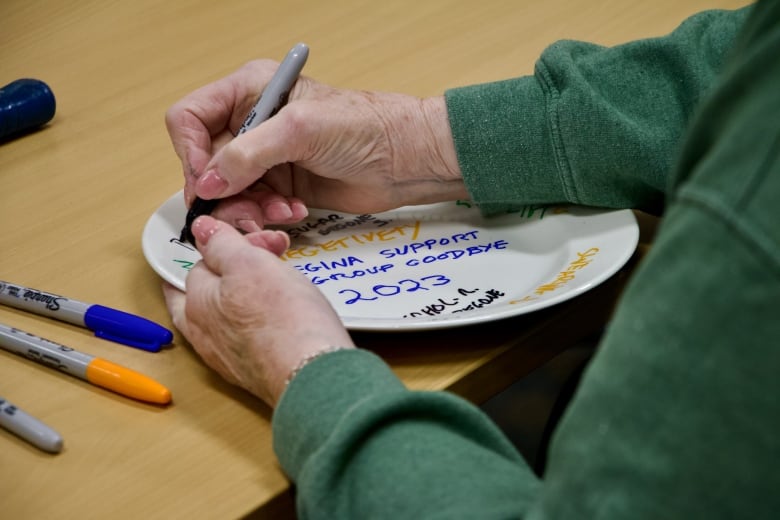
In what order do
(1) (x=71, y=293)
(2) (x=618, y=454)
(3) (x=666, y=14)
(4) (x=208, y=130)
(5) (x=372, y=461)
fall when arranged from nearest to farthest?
1. (2) (x=618, y=454)
2. (5) (x=372, y=461)
3. (1) (x=71, y=293)
4. (4) (x=208, y=130)
5. (3) (x=666, y=14)

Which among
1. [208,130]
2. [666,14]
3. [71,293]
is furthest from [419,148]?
→ [666,14]

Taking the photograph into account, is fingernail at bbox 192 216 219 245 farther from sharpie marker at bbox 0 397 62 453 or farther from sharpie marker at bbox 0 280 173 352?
sharpie marker at bbox 0 397 62 453

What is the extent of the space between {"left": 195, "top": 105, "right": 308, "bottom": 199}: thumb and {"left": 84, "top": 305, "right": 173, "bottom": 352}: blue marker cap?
0.14m

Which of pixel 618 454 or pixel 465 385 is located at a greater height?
pixel 618 454

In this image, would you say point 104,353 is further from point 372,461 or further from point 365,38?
point 365,38

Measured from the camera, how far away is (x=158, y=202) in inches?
34.3

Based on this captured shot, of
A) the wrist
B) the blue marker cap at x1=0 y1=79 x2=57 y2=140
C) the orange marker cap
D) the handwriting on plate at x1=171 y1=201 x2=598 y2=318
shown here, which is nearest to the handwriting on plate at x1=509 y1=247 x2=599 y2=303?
the handwriting on plate at x1=171 y1=201 x2=598 y2=318

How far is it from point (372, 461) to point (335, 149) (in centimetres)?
39

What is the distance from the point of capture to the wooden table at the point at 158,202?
56 centimetres

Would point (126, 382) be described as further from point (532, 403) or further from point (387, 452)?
point (532, 403)

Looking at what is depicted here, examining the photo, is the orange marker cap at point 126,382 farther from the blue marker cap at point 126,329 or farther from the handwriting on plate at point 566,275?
the handwriting on plate at point 566,275

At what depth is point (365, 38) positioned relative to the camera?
1138 mm

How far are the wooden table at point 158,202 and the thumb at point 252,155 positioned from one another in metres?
0.09

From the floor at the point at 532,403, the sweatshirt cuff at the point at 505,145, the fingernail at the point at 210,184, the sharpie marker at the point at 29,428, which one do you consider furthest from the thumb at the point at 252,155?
the floor at the point at 532,403
